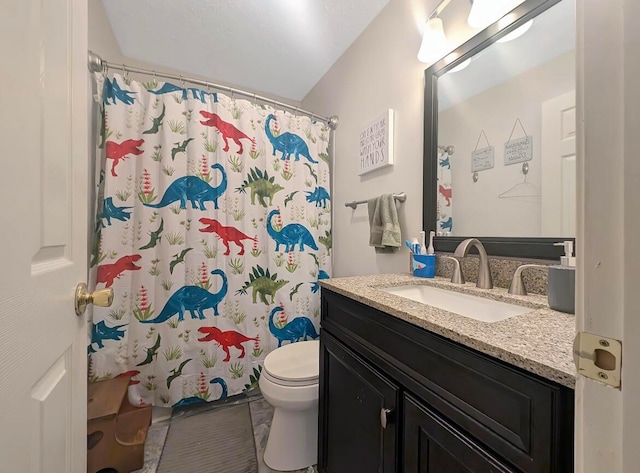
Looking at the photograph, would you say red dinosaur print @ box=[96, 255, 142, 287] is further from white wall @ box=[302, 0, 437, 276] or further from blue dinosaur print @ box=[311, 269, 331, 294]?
white wall @ box=[302, 0, 437, 276]

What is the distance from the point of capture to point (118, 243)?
4.48ft

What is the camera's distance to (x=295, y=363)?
130 centimetres

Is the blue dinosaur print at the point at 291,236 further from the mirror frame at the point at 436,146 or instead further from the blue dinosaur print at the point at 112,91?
the blue dinosaur print at the point at 112,91

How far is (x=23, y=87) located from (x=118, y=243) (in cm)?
116

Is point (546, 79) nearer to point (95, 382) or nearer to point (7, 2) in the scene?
point (7, 2)

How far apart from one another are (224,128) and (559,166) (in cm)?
158

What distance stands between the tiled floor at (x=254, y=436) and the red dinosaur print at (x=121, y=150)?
1.37 meters

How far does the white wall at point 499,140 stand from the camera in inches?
34.4

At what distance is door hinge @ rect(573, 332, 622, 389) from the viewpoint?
29cm

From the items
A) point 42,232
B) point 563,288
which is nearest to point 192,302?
point 42,232

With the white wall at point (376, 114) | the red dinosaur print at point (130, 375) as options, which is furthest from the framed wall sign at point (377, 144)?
the red dinosaur print at point (130, 375)

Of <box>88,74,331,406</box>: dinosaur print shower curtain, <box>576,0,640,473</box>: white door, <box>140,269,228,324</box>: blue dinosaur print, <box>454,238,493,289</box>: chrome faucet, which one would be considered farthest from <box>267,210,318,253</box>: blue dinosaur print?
<box>576,0,640,473</box>: white door

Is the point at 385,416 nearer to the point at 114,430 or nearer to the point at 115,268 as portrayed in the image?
the point at 114,430

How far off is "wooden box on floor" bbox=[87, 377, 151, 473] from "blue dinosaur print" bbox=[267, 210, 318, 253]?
1.08m
